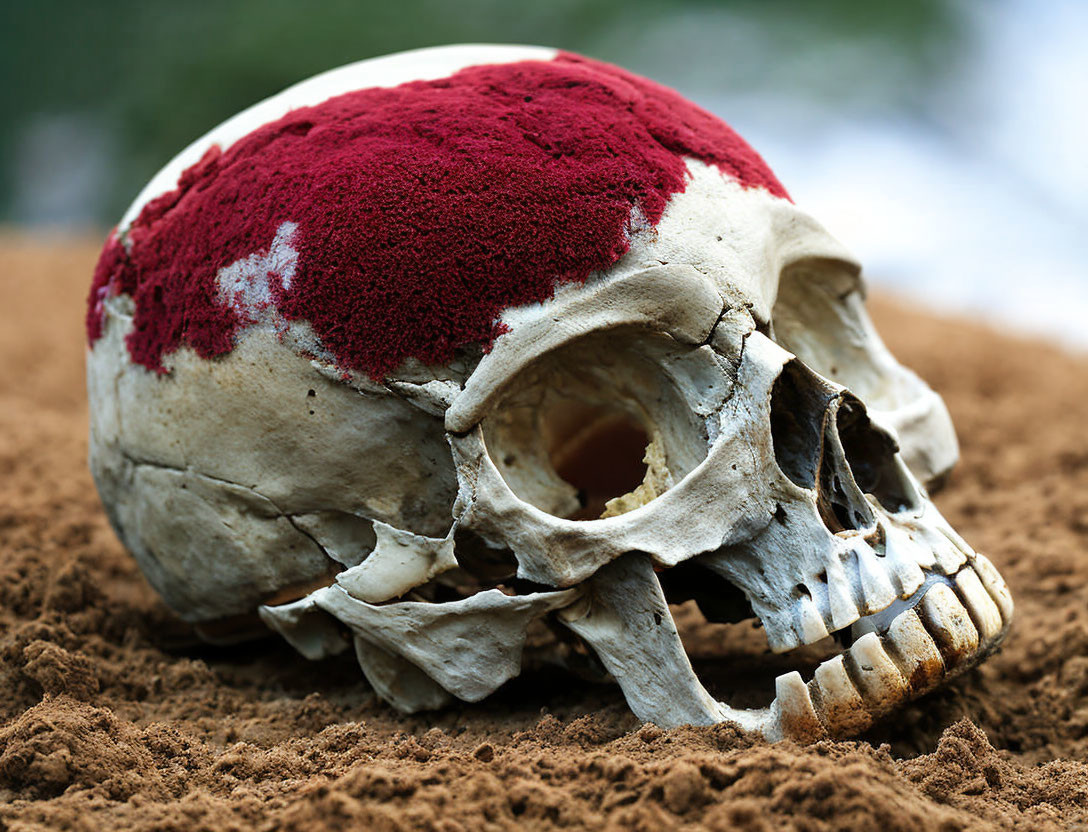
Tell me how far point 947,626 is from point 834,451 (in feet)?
1.27

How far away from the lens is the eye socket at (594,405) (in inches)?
85.4

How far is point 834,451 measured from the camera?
6.98 feet

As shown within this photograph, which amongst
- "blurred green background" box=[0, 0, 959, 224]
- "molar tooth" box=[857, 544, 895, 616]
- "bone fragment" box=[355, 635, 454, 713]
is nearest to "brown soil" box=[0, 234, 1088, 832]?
"bone fragment" box=[355, 635, 454, 713]

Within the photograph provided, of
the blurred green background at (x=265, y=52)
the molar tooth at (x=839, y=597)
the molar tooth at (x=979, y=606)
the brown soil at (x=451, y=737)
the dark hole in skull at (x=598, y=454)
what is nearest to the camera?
the brown soil at (x=451, y=737)

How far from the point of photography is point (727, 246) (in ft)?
7.20

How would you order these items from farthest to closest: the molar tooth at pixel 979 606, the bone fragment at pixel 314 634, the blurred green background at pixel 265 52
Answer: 1. the blurred green background at pixel 265 52
2. the bone fragment at pixel 314 634
3. the molar tooth at pixel 979 606

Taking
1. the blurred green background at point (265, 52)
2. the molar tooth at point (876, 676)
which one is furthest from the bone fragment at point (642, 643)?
the blurred green background at point (265, 52)

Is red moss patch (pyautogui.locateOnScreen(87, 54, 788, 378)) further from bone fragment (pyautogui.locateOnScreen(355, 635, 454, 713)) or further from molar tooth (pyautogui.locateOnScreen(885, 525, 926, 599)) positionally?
molar tooth (pyautogui.locateOnScreen(885, 525, 926, 599))

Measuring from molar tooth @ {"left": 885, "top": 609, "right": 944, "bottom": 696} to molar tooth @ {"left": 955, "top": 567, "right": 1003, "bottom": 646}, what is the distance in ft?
0.44

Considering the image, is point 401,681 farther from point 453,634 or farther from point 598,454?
point 598,454

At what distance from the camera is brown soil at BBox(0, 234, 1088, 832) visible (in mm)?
1687

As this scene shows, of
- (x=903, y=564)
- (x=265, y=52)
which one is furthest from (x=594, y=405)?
(x=265, y=52)

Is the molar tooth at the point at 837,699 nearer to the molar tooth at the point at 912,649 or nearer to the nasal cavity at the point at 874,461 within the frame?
the molar tooth at the point at 912,649

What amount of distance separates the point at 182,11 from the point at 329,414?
12.4 m
